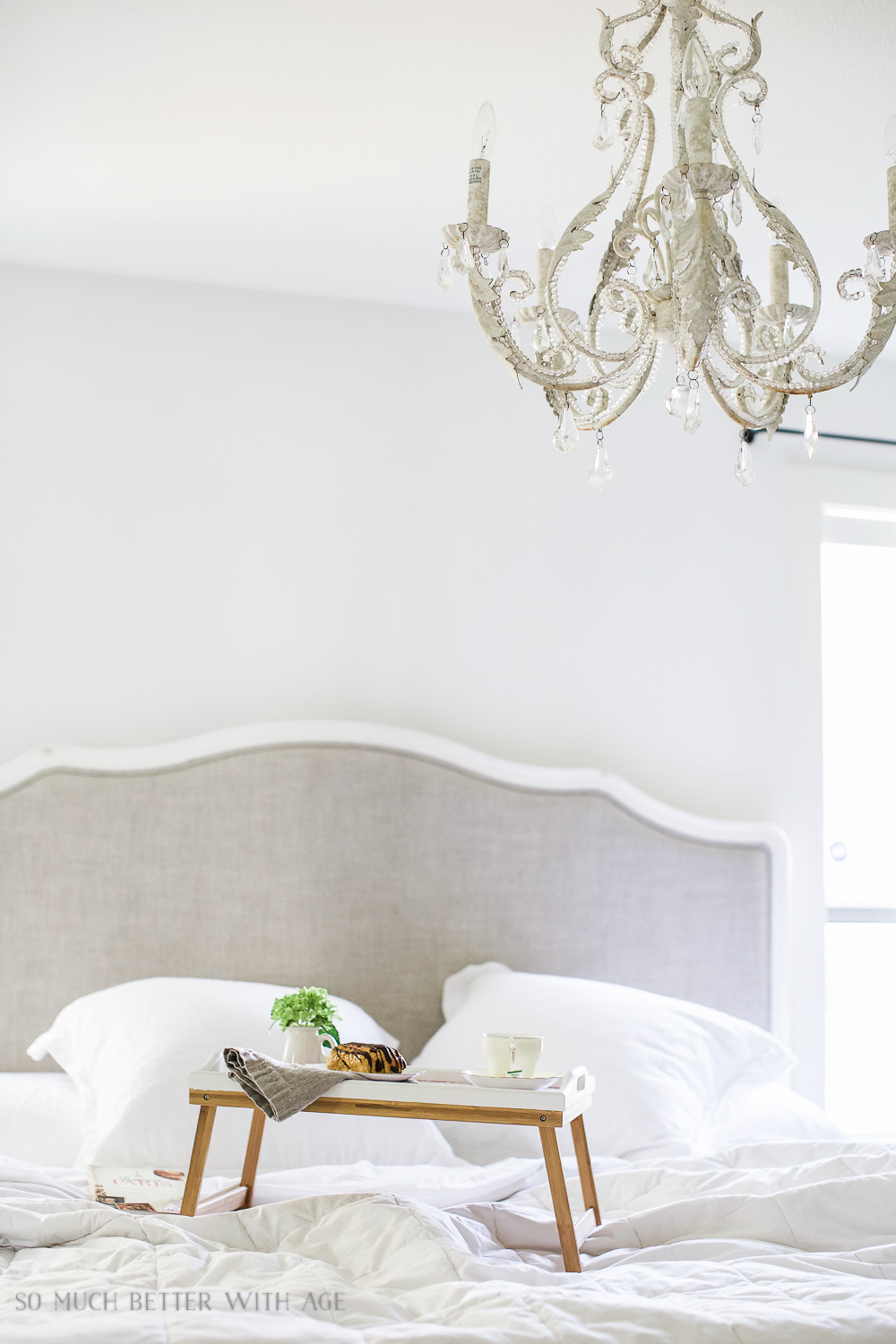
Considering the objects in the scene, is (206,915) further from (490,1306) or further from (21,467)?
(490,1306)

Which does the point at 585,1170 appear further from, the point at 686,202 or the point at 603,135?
the point at 603,135

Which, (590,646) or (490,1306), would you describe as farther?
(590,646)

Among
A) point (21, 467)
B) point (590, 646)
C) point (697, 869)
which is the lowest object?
point (697, 869)

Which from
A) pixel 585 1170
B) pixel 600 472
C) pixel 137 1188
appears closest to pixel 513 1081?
pixel 585 1170

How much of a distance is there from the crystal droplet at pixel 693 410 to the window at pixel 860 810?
1.83 m

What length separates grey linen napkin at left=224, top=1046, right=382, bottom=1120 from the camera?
1.49 meters

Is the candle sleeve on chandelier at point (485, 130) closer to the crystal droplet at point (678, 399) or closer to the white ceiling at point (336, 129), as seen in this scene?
the crystal droplet at point (678, 399)

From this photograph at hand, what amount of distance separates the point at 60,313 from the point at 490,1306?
2.35 meters

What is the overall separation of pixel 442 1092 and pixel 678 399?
0.93 meters

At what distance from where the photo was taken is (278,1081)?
4.94 feet

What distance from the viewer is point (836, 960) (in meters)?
2.96

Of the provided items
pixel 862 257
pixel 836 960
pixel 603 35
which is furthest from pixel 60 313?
pixel 836 960

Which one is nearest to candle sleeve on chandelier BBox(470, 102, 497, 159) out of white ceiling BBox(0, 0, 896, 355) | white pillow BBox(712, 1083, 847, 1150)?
white ceiling BBox(0, 0, 896, 355)

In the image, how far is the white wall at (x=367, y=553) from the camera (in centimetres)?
265
